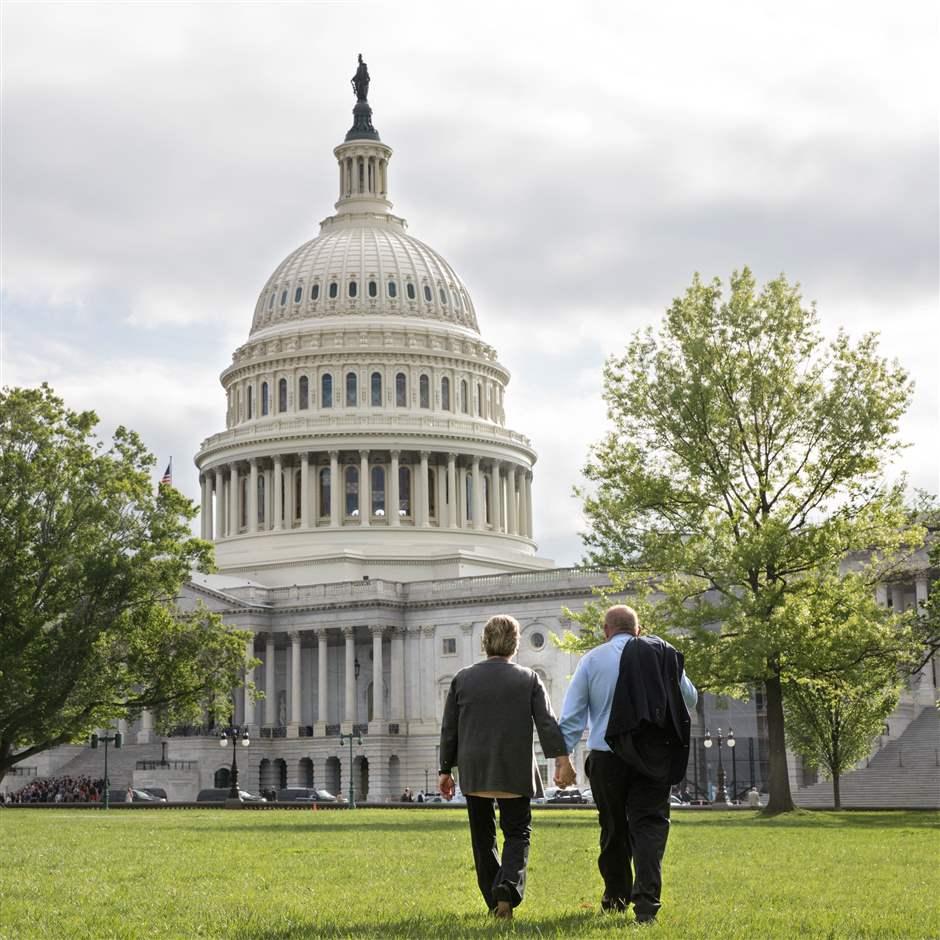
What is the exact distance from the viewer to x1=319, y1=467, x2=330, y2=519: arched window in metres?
133

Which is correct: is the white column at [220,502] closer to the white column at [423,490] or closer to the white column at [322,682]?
the white column at [423,490]

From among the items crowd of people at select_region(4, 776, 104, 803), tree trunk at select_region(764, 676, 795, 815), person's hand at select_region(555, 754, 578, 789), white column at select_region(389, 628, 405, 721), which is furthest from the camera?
white column at select_region(389, 628, 405, 721)

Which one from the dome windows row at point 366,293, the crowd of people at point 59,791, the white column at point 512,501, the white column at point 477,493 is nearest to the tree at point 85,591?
the crowd of people at point 59,791

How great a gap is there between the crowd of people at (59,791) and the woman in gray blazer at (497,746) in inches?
3397

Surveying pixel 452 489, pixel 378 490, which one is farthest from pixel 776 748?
pixel 378 490

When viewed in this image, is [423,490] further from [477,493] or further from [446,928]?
[446,928]

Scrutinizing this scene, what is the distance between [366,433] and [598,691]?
384 feet

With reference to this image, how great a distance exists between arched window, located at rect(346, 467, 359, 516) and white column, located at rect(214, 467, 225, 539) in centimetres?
1120

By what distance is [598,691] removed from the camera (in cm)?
1448

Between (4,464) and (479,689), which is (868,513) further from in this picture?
(479,689)

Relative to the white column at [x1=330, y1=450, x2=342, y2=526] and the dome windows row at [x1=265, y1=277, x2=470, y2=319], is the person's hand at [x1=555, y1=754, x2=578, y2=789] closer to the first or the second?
the white column at [x1=330, y1=450, x2=342, y2=526]

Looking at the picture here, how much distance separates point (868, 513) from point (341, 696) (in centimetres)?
7741

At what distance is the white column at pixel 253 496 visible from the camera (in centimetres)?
13438

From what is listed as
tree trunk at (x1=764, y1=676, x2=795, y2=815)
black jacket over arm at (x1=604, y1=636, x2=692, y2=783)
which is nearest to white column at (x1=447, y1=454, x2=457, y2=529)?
tree trunk at (x1=764, y1=676, x2=795, y2=815)
